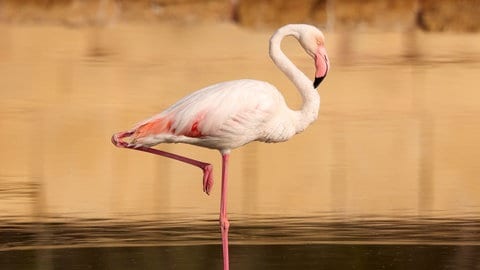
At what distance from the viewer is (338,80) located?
2347 cm

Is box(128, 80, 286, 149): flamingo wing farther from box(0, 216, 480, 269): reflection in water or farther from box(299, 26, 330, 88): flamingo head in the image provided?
box(0, 216, 480, 269): reflection in water

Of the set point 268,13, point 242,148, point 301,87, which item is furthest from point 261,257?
point 268,13

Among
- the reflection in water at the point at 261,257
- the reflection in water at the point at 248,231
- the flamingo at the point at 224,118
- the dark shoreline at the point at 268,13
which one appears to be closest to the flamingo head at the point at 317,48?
the flamingo at the point at 224,118

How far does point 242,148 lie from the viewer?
752 inches

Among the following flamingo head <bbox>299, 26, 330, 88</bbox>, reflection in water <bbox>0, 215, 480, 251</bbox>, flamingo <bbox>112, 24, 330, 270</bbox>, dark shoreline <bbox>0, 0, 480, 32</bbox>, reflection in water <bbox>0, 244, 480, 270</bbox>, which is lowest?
reflection in water <bbox>0, 244, 480, 270</bbox>

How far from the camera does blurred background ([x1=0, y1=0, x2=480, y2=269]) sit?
1192 cm

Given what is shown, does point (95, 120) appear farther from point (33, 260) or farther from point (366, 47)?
point (33, 260)

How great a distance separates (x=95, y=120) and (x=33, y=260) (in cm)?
1005

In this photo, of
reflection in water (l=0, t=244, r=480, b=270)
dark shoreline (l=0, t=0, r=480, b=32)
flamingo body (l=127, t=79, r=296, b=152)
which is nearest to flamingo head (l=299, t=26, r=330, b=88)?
flamingo body (l=127, t=79, r=296, b=152)

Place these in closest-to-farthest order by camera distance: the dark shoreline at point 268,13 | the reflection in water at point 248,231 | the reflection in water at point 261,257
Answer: the reflection in water at point 261,257 < the reflection in water at point 248,231 < the dark shoreline at point 268,13

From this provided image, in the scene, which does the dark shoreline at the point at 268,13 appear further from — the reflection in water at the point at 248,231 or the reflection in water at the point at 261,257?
the reflection in water at the point at 261,257

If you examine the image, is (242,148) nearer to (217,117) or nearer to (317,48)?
(317,48)

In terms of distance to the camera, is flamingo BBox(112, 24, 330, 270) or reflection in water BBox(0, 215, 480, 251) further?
reflection in water BBox(0, 215, 480, 251)

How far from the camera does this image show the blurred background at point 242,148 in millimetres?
11922
